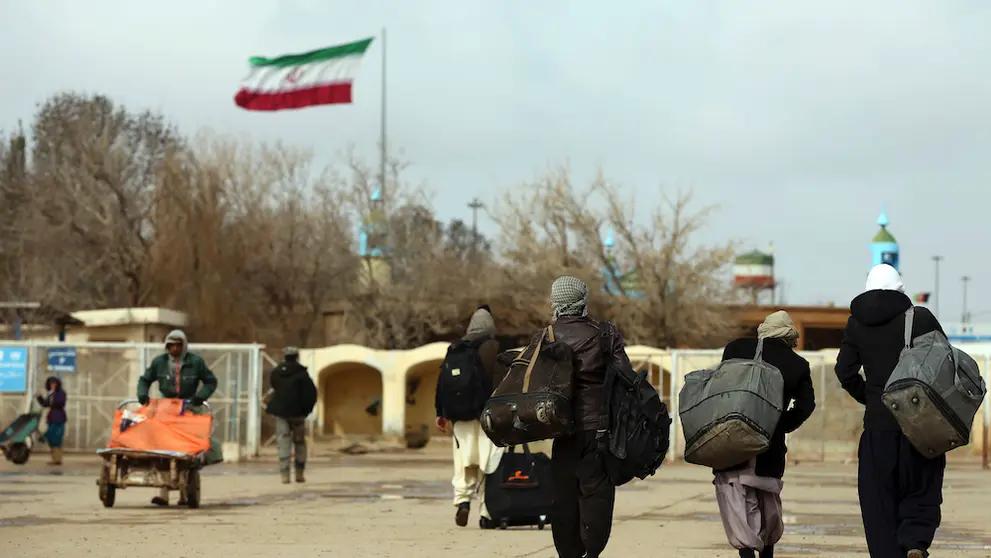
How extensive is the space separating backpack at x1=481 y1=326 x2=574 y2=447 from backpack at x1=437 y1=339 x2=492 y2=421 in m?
5.63

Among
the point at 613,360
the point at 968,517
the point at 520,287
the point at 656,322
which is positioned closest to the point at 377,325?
the point at 520,287

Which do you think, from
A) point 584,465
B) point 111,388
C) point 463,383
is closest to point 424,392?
point 111,388

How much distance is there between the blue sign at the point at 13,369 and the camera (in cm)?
3300

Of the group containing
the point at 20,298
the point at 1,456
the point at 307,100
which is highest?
the point at 307,100

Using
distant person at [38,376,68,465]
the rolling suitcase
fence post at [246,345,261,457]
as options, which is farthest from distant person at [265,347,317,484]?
fence post at [246,345,261,457]

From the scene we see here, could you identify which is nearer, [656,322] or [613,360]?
[613,360]

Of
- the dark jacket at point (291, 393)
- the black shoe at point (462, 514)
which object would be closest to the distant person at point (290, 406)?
the dark jacket at point (291, 393)

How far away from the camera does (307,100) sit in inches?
2190

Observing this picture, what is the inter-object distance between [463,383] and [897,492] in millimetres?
6469

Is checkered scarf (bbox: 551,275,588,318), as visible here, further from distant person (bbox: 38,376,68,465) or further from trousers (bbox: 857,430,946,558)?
distant person (bbox: 38,376,68,465)

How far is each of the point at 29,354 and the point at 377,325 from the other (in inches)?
745

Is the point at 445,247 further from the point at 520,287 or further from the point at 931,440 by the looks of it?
the point at 931,440

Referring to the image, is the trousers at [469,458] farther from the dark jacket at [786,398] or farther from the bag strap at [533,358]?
the bag strap at [533,358]

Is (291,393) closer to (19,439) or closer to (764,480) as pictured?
(19,439)
